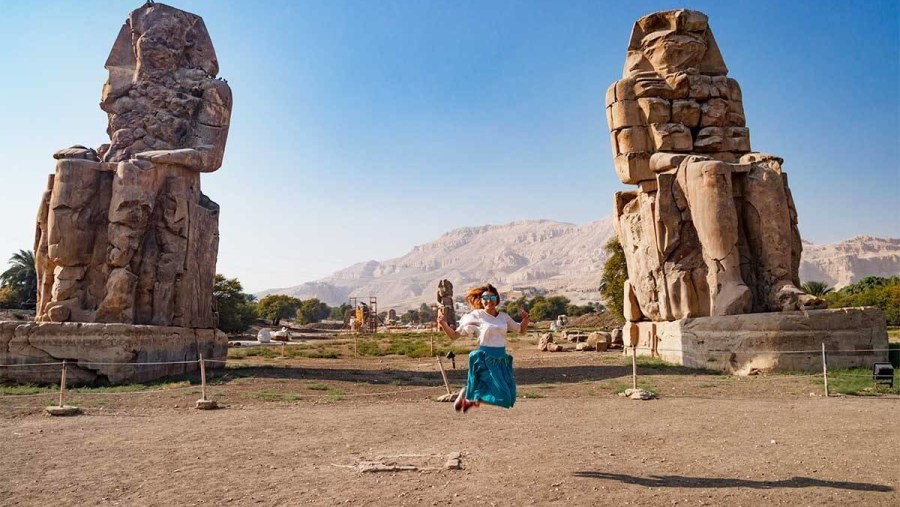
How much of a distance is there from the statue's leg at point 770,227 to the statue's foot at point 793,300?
7cm

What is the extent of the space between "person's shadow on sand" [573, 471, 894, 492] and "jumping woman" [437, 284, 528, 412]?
0.78 meters

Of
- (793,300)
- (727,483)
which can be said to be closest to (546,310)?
(793,300)

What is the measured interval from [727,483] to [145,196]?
9.98m

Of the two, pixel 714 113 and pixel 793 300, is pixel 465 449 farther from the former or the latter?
pixel 714 113

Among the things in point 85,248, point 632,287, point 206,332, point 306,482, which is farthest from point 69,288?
point 632,287

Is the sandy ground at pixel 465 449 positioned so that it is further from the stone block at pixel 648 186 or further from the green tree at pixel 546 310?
the green tree at pixel 546 310

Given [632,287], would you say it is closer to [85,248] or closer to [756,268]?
[756,268]

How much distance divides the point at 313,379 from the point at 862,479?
28.5 feet

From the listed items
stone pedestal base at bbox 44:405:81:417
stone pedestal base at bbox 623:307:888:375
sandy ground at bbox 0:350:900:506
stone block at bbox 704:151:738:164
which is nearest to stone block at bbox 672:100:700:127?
stone block at bbox 704:151:738:164

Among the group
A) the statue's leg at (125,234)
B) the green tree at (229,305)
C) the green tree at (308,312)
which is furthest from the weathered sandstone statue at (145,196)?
the green tree at (308,312)

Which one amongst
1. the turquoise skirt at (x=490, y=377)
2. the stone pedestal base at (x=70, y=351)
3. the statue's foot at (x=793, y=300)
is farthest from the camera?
the statue's foot at (x=793, y=300)

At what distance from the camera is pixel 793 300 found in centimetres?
1025

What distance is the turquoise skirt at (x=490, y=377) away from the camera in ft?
15.2

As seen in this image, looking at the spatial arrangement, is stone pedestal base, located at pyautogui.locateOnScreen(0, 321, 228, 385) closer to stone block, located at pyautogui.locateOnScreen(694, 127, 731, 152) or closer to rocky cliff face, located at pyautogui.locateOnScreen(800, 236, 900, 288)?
stone block, located at pyautogui.locateOnScreen(694, 127, 731, 152)
